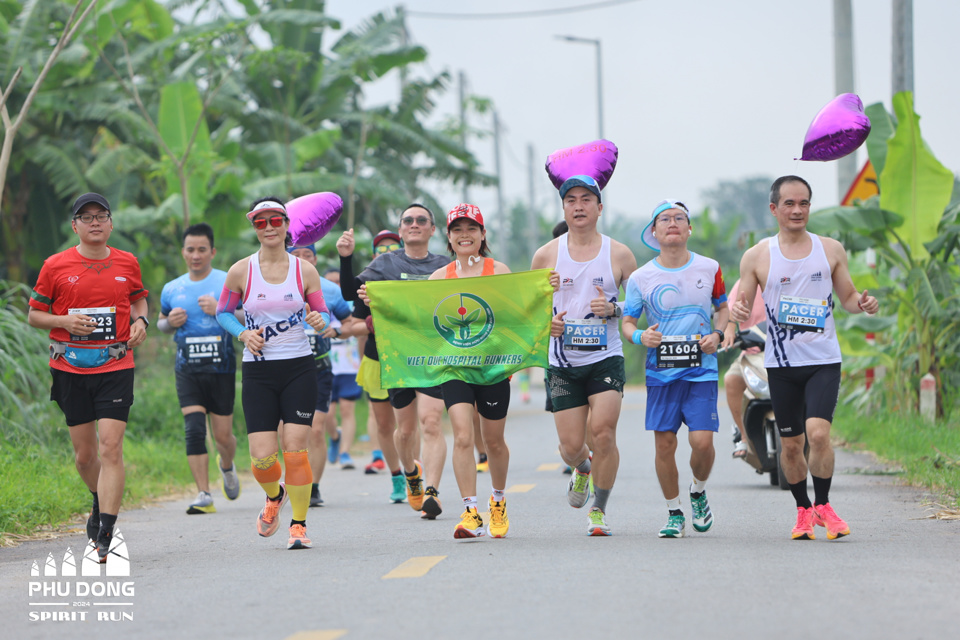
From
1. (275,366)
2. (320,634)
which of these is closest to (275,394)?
(275,366)

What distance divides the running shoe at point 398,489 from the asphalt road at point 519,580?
0.74 metres

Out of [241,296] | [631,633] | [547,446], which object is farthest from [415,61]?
[631,633]

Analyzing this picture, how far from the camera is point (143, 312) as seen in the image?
8.34 meters

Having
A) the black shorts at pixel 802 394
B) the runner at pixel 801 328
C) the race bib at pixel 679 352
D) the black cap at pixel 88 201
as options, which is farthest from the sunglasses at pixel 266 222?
the black shorts at pixel 802 394

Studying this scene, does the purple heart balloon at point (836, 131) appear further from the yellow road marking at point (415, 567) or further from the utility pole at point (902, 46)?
the utility pole at point (902, 46)

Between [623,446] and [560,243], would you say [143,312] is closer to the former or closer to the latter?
[560,243]

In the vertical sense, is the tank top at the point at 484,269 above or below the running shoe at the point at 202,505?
above

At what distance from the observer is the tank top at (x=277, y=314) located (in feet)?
25.7

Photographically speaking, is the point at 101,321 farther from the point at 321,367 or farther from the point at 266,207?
the point at 321,367

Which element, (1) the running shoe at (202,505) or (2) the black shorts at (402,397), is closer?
(2) the black shorts at (402,397)

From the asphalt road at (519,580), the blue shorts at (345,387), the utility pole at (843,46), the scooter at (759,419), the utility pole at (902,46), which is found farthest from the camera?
the utility pole at (843,46)

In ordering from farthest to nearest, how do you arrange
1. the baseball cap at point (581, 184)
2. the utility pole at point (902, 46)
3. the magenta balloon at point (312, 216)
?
the utility pole at point (902, 46), the magenta balloon at point (312, 216), the baseball cap at point (581, 184)

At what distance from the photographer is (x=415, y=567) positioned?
→ 663cm

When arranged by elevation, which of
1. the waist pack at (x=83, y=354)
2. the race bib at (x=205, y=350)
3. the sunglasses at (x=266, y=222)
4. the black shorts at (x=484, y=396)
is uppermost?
the sunglasses at (x=266, y=222)
